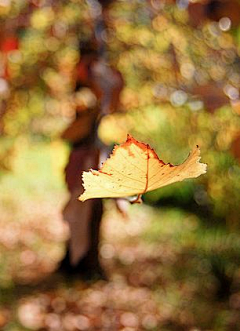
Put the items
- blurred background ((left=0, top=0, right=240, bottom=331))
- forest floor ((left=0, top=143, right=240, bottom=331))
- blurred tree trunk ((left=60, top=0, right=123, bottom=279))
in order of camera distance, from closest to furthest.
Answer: blurred tree trunk ((left=60, top=0, right=123, bottom=279)), blurred background ((left=0, top=0, right=240, bottom=331)), forest floor ((left=0, top=143, right=240, bottom=331))

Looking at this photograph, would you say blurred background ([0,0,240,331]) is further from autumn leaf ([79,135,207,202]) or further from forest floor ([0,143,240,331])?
autumn leaf ([79,135,207,202])

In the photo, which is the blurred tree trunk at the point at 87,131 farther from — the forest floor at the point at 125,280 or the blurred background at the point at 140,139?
the forest floor at the point at 125,280

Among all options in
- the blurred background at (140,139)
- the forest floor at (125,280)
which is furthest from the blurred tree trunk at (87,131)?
the forest floor at (125,280)

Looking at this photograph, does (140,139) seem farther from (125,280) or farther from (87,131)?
(87,131)

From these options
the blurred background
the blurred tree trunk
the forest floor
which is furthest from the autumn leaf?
the forest floor

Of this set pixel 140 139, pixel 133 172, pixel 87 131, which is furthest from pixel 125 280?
pixel 133 172

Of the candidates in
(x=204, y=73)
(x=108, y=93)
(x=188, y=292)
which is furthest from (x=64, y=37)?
(x=188, y=292)
